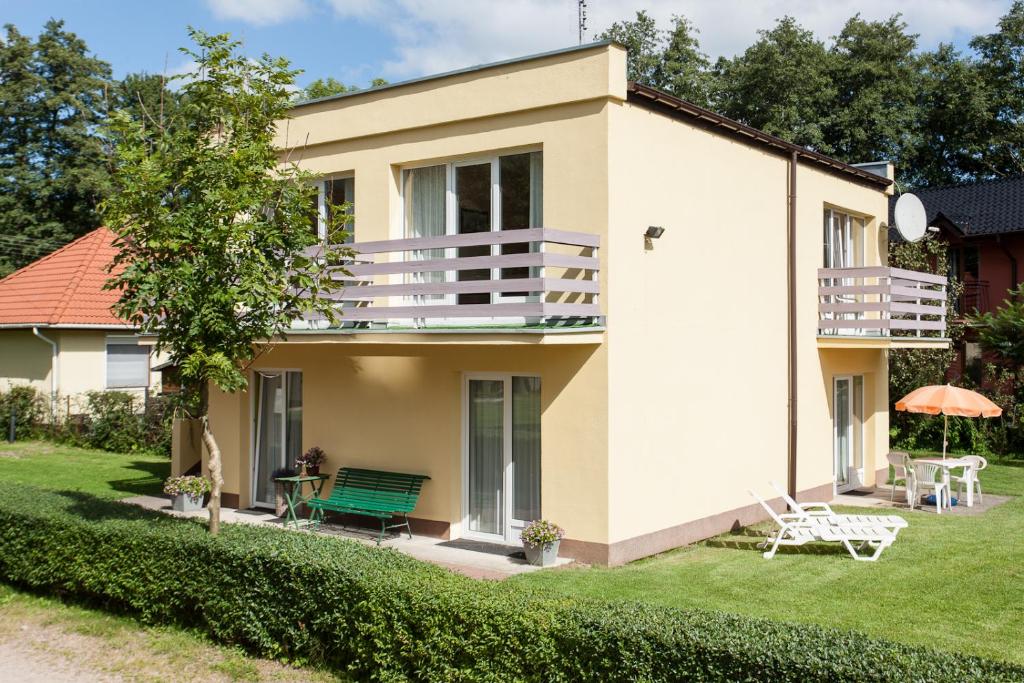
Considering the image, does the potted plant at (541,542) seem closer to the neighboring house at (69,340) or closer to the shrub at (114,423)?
the shrub at (114,423)

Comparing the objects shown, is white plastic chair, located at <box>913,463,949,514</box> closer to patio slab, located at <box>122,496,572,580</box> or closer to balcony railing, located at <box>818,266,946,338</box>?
balcony railing, located at <box>818,266,946,338</box>

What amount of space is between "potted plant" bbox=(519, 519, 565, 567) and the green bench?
6.93 ft

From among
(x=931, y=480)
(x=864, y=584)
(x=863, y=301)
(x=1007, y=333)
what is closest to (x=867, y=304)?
(x=863, y=301)

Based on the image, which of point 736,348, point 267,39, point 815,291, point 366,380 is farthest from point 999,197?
point 267,39

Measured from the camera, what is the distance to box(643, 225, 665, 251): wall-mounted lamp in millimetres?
12047

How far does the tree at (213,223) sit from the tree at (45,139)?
33312 millimetres

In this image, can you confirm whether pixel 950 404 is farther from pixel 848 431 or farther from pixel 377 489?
pixel 377 489

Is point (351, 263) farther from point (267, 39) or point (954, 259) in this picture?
point (954, 259)

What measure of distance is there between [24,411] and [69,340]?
2.34 meters

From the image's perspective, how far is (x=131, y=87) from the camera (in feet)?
143

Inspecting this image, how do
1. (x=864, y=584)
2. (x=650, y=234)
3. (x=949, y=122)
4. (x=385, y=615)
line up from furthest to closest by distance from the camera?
1. (x=949, y=122)
2. (x=650, y=234)
3. (x=864, y=584)
4. (x=385, y=615)

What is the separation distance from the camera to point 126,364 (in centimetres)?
2609

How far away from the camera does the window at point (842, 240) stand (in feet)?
56.0

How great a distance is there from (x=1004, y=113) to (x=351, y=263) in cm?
3612
